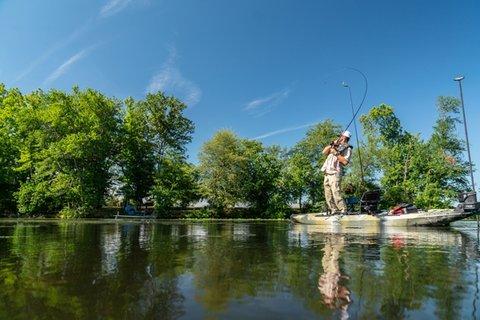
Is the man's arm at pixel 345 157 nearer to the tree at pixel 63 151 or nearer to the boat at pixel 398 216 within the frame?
the boat at pixel 398 216

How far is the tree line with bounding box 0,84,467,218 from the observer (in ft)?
165

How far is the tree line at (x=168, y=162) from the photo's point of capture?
50.4 m

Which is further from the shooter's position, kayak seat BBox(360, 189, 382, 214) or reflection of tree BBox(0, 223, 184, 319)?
kayak seat BBox(360, 189, 382, 214)

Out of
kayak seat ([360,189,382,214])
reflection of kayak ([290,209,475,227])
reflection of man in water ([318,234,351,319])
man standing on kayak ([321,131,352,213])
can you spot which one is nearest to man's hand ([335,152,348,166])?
man standing on kayak ([321,131,352,213])

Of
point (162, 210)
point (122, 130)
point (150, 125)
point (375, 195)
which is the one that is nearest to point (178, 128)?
point (150, 125)

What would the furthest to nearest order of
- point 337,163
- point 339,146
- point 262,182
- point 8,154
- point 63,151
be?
point 262,182 → point 8,154 → point 63,151 → point 337,163 → point 339,146

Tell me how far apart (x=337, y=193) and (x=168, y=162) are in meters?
41.5

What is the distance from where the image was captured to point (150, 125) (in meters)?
61.8

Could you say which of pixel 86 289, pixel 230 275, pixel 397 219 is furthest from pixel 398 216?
pixel 86 289

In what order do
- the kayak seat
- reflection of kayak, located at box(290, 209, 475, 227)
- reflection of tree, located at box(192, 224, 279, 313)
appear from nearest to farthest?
1. reflection of tree, located at box(192, 224, 279, 313)
2. reflection of kayak, located at box(290, 209, 475, 227)
3. the kayak seat

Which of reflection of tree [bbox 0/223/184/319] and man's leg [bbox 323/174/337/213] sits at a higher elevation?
man's leg [bbox 323/174/337/213]

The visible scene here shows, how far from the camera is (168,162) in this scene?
59.8 meters

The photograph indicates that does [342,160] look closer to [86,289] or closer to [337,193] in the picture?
[337,193]

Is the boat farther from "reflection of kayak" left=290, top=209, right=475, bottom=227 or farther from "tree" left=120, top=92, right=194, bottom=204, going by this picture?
"tree" left=120, top=92, right=194, bottom=204
